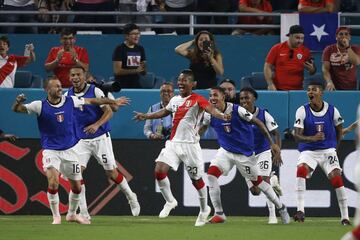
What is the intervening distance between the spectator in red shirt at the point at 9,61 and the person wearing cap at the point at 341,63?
4.87 m

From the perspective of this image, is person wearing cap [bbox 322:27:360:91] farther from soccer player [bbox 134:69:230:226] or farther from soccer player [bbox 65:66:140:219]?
soccer player [bbox 65:66:140:219]

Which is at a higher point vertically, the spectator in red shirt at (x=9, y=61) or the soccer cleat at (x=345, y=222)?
the spectator in red shirt at (x=9, y=61)

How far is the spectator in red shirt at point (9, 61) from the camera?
17969 mm

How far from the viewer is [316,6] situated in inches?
737

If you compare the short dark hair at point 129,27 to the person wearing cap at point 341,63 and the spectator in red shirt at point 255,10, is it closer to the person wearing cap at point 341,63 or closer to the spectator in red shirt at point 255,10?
the spectator in red shirt at point 255,10

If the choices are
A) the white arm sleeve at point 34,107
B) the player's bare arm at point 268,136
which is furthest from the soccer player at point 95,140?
the player's bare arm at point 268,136

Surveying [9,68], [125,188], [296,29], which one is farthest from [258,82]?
[9,68]

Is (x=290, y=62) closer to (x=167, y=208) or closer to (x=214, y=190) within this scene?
(x=214, y=190)

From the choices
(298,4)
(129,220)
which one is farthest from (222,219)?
(298,4)

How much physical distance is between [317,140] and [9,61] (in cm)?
540

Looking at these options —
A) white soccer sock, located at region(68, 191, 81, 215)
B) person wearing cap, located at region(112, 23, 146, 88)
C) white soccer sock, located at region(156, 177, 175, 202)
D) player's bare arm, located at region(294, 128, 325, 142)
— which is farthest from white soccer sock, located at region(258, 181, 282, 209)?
person wearing cap, located at region(112, 23, 146, 88)

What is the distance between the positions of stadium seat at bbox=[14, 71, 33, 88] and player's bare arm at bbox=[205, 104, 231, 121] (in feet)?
14.2

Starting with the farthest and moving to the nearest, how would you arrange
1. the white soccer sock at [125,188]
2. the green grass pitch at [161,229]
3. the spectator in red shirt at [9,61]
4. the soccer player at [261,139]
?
the spectator in red shirt at [9,61], the white soccer sock at [125,188], the soccer player at [261,139], the green grass pitch at [161,229]

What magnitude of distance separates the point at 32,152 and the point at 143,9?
10.8ft
